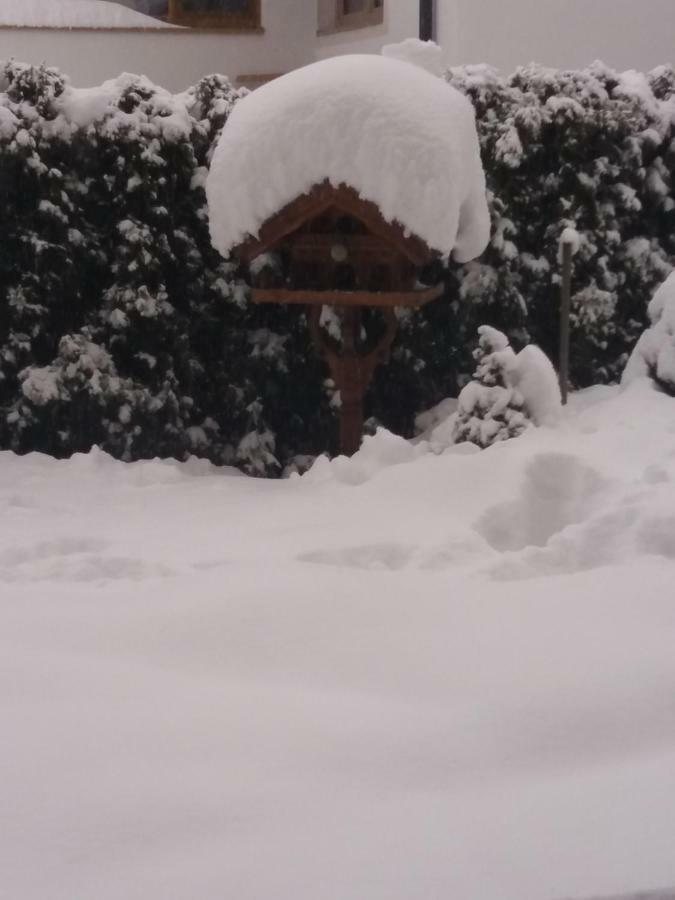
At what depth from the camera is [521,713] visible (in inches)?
92.1

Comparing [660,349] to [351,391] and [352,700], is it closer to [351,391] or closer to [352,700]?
[351,391]

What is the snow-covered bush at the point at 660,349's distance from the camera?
16.9ft

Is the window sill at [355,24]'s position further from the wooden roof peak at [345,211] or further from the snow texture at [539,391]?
the snow texture at [539,391]

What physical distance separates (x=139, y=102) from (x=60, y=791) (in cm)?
413

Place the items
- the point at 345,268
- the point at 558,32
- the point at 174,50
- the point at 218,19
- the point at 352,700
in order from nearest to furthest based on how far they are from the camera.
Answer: the point at 352,700
the point at 345,268
the point at 558,32
the point at 174,50
the point at 218,19

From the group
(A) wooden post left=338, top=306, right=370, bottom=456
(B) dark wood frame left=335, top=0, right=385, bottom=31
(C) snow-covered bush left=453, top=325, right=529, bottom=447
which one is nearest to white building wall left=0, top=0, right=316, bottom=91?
(B) dark wood frame left=335, top=0, right=385, bottom=31

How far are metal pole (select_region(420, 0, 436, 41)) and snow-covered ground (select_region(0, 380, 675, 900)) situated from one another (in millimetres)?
5750

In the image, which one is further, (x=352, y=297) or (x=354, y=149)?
(x=352, y=297)

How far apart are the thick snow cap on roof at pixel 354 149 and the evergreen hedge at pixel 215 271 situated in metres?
0.82

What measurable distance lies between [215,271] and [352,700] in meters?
3.62

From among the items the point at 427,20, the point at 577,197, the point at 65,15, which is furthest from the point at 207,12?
the point at 577,197

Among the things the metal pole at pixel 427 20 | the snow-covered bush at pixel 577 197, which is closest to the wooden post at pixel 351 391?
the snow-covered bush at pixel 577 197

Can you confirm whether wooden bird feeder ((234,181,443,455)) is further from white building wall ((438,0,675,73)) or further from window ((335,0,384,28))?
window ((335,0,384,28))

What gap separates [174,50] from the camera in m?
11.1
